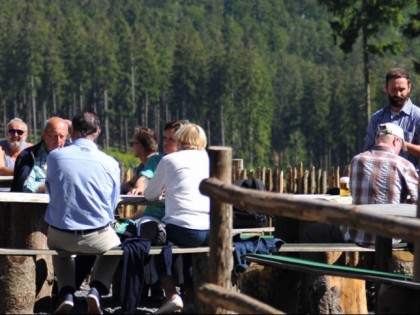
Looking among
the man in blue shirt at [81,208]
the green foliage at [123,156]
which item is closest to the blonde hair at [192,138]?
the man in blue shirt at [81,208]

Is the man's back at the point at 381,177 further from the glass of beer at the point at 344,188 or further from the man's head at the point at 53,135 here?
the man's head at the point at 53,135

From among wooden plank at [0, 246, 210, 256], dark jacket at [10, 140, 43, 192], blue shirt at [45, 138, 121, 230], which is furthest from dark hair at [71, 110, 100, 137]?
dark jacket at [10, 140, 43, 192]

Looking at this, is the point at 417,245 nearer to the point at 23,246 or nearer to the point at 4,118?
the point at 23,246

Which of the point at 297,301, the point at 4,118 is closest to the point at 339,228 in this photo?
the point at 297,301

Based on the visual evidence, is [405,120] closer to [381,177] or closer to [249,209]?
[381,177]

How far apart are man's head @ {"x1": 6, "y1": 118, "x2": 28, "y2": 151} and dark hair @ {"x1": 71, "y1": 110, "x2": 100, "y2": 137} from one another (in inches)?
111

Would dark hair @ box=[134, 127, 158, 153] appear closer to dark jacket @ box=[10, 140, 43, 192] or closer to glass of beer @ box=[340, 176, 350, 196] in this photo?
dark jacket @ box=[10, 140, 43, 192]

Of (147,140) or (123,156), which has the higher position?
(147,140)

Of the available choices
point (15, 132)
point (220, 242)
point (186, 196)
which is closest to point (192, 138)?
point (186, 196)

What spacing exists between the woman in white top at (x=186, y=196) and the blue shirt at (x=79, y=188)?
416 millimetres

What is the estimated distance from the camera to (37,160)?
31.8ft

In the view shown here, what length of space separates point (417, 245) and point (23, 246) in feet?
8.99

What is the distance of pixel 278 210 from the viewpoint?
6.55m

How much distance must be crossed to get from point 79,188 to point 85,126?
43 centimetres
